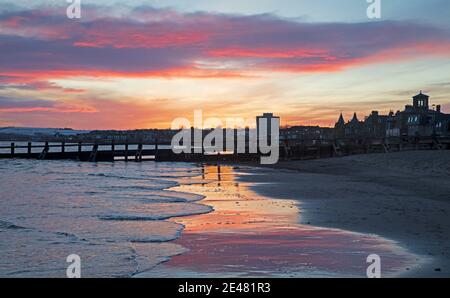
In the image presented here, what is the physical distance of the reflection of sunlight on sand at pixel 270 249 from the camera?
26.6 feet

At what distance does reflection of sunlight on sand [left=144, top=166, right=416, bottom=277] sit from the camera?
8.10 meters

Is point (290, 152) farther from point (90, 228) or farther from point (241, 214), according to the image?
point (90, 228)

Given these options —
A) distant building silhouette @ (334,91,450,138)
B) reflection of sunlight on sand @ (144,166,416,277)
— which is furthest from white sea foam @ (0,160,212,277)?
distant building silhouette @ (334,91,450,138)

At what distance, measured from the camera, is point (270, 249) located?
31.7ft

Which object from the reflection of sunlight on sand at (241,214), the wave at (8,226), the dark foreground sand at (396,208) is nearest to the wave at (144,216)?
the reflection of sunlight on sand at (241,214)

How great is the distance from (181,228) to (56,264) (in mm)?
4092

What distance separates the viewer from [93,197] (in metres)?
19.1

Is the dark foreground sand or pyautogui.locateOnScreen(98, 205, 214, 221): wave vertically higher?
the dark foreground sand

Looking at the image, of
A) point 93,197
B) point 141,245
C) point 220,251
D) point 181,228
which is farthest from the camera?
point 93,197

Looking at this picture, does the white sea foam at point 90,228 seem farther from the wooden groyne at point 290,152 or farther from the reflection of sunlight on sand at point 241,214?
the wooden groyne at point 290,152

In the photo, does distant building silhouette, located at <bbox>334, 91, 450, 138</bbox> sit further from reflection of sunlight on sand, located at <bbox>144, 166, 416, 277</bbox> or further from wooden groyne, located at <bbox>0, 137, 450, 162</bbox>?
reflection of sunlight on sand, located at <bbox>144, 166, 416, 277</bbox>

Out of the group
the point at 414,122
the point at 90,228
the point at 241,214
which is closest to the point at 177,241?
the point at 90,228

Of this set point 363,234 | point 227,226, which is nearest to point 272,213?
point 227,226
